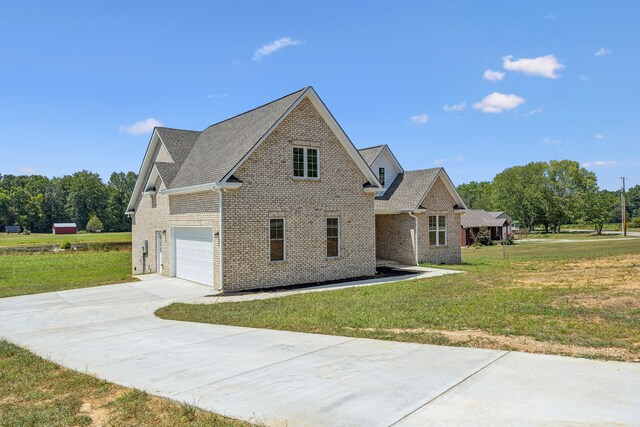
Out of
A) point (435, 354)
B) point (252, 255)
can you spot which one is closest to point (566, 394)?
point (435, 354)

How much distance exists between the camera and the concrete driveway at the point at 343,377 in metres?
4.91

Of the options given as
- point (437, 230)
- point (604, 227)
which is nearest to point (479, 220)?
point (437, 230)

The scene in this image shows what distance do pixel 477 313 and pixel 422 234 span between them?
48.7ft

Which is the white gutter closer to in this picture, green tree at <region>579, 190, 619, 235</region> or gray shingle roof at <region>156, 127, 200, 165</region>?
gray shingle roof at <region>156, 127, 200, 165</region>

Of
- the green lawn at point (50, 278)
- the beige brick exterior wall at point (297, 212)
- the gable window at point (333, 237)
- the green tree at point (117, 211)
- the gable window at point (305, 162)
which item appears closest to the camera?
the beige brick exterior wall at point (297, 212)

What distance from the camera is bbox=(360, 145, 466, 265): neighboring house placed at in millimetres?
24844

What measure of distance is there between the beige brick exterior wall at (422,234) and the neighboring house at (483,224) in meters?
32.0

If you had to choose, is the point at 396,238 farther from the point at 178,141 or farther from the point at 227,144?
the point at 178,141

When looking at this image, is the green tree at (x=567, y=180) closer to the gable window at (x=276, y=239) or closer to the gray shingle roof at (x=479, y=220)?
the gray shingle roof at (x=479, y=220)

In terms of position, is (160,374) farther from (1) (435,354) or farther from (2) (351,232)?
(2) (351,232)

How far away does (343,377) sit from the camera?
6.31 meters

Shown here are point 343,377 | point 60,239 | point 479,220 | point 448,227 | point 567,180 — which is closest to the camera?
point 343,377

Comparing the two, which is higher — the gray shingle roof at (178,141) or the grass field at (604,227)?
the gray shingle roof at (178,141)

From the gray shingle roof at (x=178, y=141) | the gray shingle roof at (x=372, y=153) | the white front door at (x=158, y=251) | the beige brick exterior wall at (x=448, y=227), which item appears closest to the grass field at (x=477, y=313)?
the beige brick exterior wall at (x=448, y=227)
